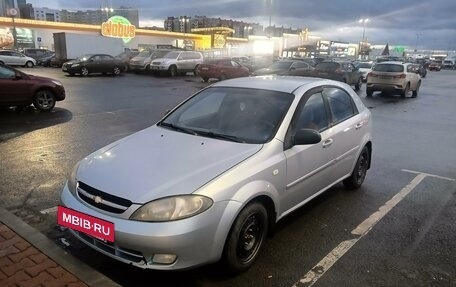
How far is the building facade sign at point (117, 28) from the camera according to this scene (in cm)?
4628

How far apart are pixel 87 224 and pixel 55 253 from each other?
65 cm

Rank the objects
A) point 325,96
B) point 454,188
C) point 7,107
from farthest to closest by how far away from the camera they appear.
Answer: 1. point 7,107
2. point 454,188
3. point 325,96

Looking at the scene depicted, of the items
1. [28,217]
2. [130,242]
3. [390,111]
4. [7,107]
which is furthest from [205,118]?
[390,111]

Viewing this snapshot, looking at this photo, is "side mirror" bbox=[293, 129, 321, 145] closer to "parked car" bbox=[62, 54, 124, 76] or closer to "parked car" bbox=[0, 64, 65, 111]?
"parked car" bbox=[0, 64, 65, 111]

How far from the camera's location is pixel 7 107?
10.7 m

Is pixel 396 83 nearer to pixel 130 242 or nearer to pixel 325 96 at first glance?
pixel 325 96

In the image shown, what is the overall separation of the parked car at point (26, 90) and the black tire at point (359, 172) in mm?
8930

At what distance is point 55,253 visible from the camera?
11.4 ft

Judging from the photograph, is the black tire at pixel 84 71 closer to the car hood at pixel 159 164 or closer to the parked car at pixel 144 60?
the parked car at pixel 144 60

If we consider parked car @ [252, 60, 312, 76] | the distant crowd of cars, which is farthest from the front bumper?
parked car @ [252, 60, 312, 76]

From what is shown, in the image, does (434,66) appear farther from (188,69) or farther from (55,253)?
(55,253)

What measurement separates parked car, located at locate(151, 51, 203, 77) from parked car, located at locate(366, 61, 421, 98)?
13.4m

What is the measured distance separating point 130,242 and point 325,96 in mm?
2928

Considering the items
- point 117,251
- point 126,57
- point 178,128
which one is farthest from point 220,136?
point 126,57
